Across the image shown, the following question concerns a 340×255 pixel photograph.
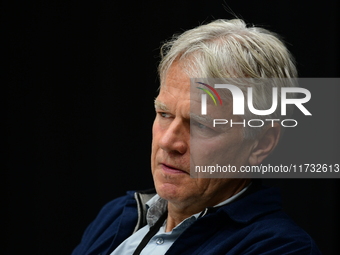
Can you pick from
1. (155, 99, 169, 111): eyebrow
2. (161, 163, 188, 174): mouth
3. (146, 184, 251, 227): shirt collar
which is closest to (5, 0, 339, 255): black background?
(146, 184, 251, 227): shirt collar

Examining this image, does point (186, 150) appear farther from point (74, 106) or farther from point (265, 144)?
point (74, 106)

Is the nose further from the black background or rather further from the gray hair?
the black background

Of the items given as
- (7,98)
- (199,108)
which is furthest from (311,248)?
(7,98)

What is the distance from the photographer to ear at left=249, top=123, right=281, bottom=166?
1.72 meters

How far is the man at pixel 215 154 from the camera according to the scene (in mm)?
1604

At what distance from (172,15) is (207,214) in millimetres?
1363

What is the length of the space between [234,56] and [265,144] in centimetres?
32

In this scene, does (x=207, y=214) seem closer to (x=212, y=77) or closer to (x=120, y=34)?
(x=212, y=77)

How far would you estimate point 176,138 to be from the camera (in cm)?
166

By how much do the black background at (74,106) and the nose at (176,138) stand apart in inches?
43.5

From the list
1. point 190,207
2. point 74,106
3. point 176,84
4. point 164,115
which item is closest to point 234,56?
point 176,84

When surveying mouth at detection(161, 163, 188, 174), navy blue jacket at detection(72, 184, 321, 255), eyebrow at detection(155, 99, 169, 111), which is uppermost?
eyebrow at detection(155, 99, 169, 111)

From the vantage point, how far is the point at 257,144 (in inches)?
67.6

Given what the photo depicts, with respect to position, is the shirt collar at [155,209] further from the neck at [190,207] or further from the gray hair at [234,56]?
the gray hair at [234,56]
